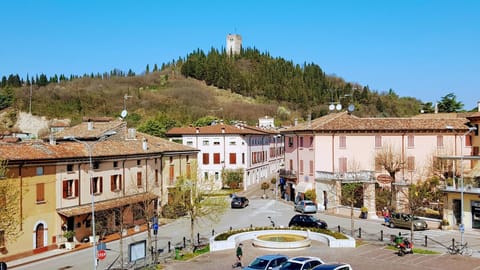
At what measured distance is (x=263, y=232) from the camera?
39.2 m

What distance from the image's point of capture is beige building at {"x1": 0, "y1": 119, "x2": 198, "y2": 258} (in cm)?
3547

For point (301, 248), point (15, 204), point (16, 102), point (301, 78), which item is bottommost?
point (301, 248)

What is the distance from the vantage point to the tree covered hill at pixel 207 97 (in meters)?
134

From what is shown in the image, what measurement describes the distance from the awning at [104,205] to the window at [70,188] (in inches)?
38.7

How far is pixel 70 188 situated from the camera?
131 ft

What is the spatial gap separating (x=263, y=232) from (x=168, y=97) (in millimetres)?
132681

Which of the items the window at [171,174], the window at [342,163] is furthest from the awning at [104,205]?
the window at [342,163]

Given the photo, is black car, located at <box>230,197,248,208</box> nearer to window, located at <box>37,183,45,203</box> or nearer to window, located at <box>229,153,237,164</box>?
window, located at <box>229,153,237,164</box>

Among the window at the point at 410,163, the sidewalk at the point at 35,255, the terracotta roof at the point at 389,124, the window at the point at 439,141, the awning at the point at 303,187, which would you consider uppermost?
the terracotta roof at the point at 389,124

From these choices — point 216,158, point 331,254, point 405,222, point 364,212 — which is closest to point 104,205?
point 331,254

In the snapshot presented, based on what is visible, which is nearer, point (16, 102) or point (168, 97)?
point (16, 102)

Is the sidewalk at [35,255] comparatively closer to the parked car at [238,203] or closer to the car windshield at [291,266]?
the car windshield at [291,266]

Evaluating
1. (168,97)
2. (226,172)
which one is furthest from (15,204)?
(168,97)

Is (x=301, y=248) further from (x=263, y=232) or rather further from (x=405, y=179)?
(x=405, y=179)
